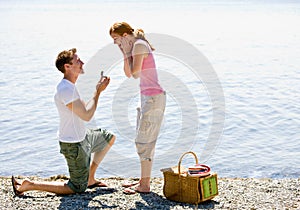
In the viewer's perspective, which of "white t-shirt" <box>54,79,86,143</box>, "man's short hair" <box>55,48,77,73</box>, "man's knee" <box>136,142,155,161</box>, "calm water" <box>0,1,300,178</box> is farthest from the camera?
"calm water" <box>0,1,300,178</box>

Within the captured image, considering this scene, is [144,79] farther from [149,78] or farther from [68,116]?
[68,116]

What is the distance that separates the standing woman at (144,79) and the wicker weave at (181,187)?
1.01ft

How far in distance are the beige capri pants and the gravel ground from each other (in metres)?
0.49

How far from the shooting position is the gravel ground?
17.7 ft

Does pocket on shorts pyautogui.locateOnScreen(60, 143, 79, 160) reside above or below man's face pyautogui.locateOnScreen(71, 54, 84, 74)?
below

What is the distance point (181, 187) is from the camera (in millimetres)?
5504

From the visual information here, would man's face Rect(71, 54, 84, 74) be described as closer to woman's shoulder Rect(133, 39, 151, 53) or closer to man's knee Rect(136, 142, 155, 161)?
woman's shoulder Rect(133, 39, 151, 53)

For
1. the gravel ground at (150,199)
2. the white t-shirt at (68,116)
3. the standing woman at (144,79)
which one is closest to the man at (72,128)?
the white t-shirt at (68,116)

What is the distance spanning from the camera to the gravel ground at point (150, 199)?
5.38 meters

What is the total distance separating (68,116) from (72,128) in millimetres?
134

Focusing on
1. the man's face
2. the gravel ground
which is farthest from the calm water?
the man's face

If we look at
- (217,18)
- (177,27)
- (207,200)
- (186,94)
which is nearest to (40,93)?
(186,94)

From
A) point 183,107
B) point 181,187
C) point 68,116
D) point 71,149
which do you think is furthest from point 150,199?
point 183,107

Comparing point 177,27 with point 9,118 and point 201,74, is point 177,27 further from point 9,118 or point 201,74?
point 9,118
